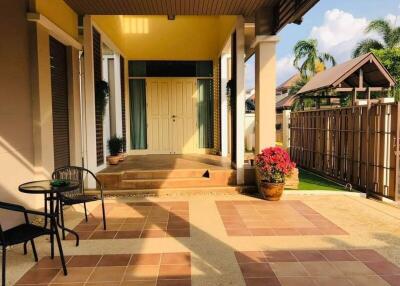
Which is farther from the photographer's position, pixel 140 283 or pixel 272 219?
pixel 272 219

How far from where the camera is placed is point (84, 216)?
15.7ft

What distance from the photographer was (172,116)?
956 cm

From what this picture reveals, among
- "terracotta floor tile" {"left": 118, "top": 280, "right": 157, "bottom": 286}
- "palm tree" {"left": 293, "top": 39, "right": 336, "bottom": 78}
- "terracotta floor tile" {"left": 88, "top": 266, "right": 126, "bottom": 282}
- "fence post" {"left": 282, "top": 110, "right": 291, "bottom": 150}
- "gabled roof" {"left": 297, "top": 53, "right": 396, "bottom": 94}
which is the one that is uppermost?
"palm tree" {"left": 293, "top": 39, "right": 336, "bottom": 78}

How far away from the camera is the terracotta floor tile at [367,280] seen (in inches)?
108

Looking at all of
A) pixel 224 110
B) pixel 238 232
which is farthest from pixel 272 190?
pixel 224 110

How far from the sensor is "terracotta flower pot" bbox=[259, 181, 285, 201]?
218 inches

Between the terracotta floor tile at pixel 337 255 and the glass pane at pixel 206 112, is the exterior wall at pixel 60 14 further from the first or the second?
the terracotta floor tile at pixel 337 255

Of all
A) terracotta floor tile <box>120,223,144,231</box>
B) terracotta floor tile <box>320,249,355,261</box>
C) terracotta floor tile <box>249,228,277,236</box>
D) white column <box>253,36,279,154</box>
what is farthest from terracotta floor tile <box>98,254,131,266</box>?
white column <box>253,36,279,154</box>

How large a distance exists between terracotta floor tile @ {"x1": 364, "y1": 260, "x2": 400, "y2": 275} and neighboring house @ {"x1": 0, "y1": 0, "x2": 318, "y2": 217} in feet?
10.6

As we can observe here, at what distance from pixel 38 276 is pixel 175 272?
118 centimetres

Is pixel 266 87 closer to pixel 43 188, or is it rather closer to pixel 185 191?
pixel 185 191

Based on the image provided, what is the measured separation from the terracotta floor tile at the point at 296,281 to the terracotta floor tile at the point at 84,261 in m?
1.70

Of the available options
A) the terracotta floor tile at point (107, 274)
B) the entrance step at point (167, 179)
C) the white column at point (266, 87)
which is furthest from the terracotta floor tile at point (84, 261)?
the white column at point (266, 87)

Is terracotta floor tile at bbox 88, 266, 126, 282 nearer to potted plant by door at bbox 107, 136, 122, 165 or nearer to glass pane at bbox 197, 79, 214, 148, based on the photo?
potted plant by door at bbox 107, 136, 122, 165
